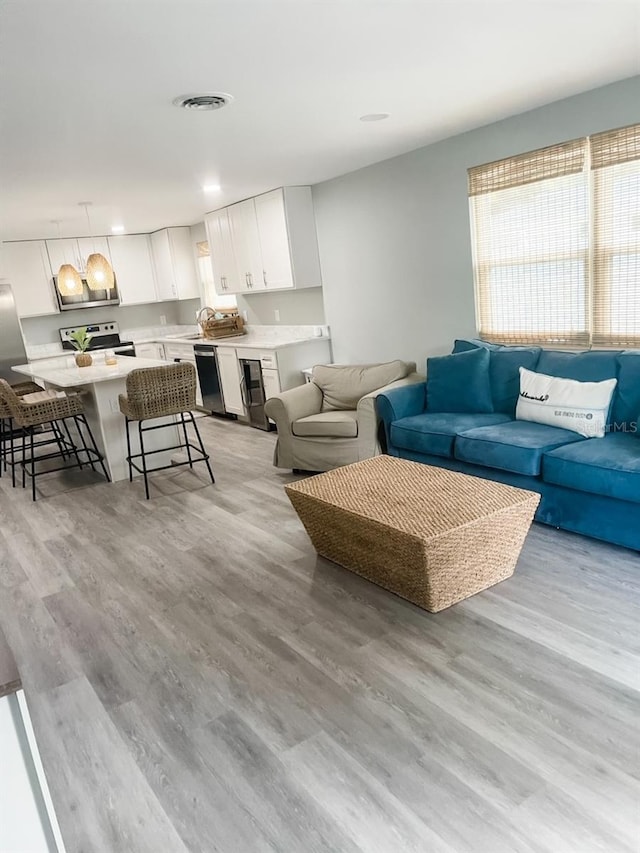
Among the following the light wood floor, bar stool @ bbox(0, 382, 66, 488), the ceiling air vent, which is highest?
the ceiling air vent

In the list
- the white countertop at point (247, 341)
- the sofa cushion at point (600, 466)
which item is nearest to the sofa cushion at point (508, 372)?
the sofa cushion at point (600, 466)

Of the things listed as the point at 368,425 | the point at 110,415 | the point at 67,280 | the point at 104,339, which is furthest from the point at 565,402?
the point at 104,339

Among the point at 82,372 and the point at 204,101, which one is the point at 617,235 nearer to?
the point at 204,101

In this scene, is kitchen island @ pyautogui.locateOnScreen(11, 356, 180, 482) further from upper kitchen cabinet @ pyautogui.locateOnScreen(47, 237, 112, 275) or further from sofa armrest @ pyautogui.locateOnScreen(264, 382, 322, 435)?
upper kitchen cabinet @ pyautogui.locateOnScreen(47, 237, 112, 275)

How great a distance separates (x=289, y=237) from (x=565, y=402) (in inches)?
131

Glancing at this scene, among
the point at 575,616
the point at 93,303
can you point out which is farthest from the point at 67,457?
the point at 575,616

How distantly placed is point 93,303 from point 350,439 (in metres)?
4.90

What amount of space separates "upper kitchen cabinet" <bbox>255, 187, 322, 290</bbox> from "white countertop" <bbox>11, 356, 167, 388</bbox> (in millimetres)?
1517

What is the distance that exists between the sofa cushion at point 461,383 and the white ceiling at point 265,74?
154 centimetres

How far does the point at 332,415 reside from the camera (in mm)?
4645

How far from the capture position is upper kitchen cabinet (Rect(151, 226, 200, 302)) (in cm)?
798

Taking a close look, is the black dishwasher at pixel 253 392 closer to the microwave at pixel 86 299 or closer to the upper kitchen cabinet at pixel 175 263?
the upper kitchen cabinet at pixel 175 263

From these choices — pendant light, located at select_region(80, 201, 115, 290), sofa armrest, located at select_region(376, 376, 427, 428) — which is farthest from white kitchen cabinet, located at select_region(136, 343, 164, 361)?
sofa armrest, located at select_region(376, 376, 427, 428)

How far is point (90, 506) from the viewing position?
455 cm
